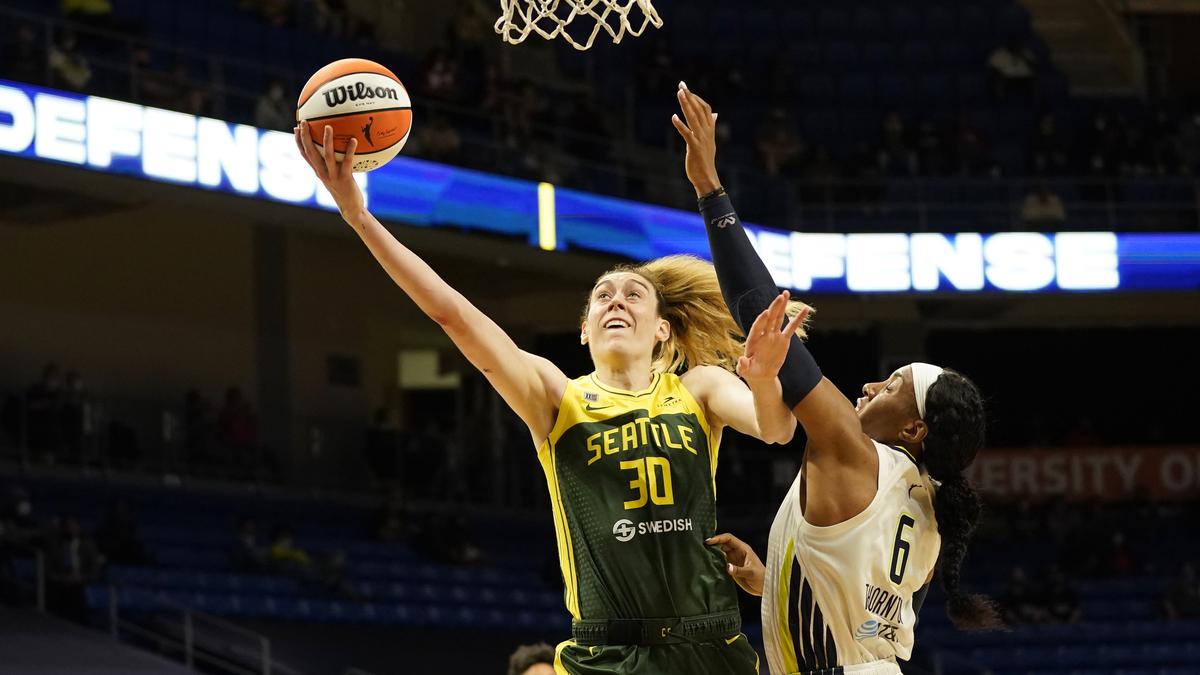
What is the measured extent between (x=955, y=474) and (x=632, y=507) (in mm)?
916

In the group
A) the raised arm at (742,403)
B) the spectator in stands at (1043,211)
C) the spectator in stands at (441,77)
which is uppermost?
the spectator in stands at (441,77)

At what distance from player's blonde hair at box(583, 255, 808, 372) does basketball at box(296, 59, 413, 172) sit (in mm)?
785

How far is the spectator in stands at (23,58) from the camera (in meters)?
13.3

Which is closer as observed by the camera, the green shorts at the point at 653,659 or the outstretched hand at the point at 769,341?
the outstretched hand at the point at 769,341

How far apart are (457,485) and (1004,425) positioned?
28.4 ft

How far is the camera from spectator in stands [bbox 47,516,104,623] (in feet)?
42.8

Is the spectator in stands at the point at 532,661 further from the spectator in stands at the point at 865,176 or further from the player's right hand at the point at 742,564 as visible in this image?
the spectator in stands at the point at 865,176

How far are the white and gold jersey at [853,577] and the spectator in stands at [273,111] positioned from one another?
11.4 m

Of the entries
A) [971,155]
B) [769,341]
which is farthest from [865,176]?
[769,341]

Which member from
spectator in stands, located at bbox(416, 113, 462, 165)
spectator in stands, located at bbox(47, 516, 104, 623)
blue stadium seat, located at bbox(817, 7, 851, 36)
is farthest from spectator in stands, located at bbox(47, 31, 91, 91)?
blue stadium seat, located at bbox(817, 7, 851, 36)

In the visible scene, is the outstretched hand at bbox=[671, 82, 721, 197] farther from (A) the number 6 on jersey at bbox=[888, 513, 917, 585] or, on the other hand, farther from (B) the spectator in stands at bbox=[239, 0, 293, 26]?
(B) the spectator in stands at bbox=[239, 0, 293, 26]

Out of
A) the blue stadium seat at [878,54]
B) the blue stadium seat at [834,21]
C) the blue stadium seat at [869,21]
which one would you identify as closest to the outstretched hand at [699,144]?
the blue stadium seat at [878,54]

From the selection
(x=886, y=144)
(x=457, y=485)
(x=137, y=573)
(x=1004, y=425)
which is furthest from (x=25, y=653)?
(x=1004, y=425)

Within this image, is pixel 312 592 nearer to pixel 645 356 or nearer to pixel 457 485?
pixel 457 485
